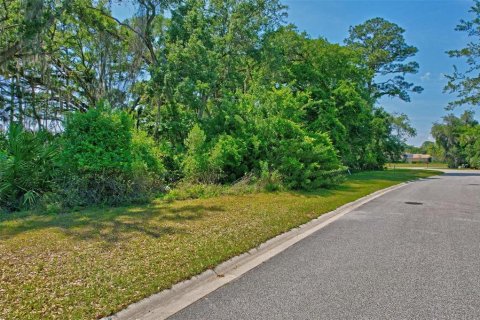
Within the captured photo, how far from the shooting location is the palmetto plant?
28.8 ft

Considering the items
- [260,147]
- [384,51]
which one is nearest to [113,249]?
[260,147]

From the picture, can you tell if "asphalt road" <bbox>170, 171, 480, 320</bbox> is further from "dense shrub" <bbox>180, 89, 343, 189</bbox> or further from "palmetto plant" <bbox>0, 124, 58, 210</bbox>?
→ "palmetto plant" <bbox>0, 124, 58, 210</bbox>

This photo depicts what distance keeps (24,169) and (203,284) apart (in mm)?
7351

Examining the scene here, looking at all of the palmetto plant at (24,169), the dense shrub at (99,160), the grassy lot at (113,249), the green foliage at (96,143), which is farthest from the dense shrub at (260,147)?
the palmetto plant at (24,169)

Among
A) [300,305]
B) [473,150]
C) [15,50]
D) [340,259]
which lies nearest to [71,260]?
[300,305]

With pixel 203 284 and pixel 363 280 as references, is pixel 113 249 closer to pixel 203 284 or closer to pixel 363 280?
pixel 203 284

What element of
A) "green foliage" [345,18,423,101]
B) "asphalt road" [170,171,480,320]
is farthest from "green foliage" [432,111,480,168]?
"asphalt road" [170,171,480,320]

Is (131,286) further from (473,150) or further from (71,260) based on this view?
(473,150)

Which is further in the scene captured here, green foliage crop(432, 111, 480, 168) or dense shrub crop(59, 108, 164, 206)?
green foliage crop(432, 111, 480, 168)

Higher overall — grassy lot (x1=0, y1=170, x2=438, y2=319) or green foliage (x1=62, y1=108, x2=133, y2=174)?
green foliage (x1=62, y1=108, x2=133, y2=174)

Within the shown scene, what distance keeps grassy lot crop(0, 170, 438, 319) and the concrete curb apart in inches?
4.3

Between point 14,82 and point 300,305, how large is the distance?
20.1 m

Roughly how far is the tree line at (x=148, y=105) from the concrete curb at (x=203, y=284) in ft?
16.6

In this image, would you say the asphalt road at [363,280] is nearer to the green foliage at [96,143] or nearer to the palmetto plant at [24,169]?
the green foliage at [96,143]
